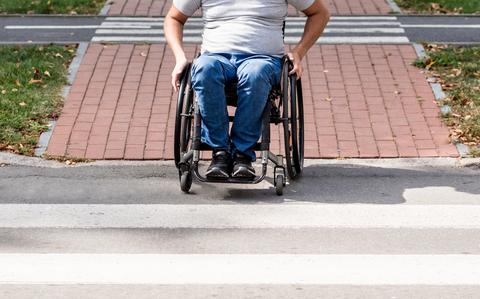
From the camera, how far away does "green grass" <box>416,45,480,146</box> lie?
844cm

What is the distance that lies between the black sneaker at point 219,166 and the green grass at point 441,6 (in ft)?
23.6

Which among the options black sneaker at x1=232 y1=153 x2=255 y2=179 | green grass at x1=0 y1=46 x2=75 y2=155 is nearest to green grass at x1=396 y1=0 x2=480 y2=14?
green grass at x1=0 y1=46 x2=75 y2=155

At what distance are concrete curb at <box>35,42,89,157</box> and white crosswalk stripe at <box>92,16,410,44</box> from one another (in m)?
0.48

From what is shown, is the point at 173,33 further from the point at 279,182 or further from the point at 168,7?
the point at 168,7

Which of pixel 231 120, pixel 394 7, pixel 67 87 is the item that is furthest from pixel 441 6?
pixel 231 120

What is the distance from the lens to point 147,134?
8461 mm

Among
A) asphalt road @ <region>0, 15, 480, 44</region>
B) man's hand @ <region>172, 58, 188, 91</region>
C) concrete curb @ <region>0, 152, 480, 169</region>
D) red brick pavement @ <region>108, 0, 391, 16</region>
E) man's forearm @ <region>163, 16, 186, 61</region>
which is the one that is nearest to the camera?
man's hand @ <region>172, 58, 188, 91</region>

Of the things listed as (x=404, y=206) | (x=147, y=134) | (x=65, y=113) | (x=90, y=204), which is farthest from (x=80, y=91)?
(x=404, y=206)

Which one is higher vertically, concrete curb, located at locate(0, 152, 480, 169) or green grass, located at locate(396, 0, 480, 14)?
concrete curb, located at locate(0, 152, 480, 169)

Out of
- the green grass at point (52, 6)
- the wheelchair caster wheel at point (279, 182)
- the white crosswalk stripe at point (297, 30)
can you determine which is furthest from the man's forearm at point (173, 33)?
the green grass at point (52, 6)

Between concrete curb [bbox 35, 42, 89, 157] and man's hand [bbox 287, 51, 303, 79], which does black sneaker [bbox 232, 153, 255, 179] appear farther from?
concrete curb [bbox 35, 42, 89, 157]

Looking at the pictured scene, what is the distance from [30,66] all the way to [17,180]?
312 cm

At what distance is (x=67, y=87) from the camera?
32.2 feet

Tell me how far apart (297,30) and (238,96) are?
18.2 feet
